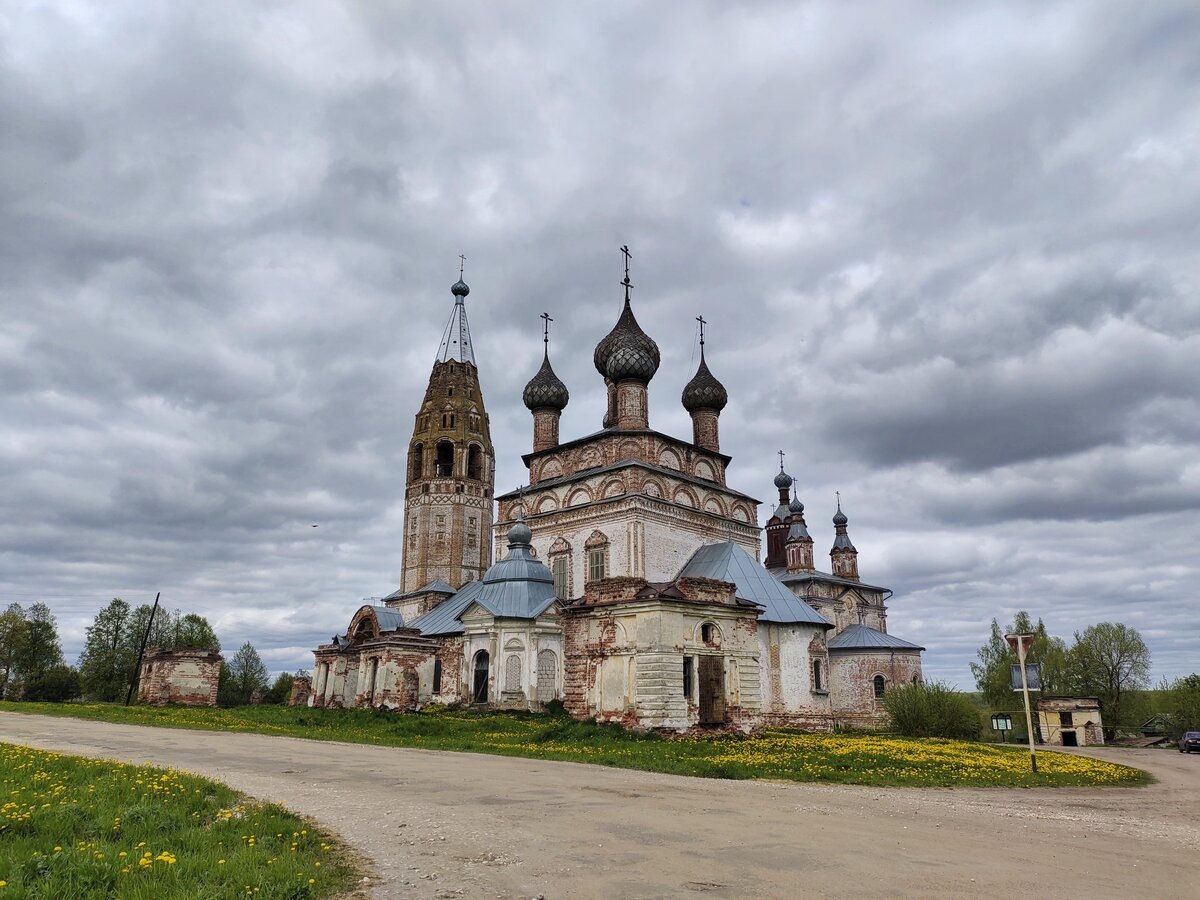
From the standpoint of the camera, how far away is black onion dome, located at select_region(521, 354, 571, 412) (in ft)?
130

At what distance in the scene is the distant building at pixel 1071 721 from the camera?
36906 millimetres

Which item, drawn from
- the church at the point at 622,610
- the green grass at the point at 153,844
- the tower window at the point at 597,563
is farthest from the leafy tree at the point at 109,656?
the green grass at the point at 153,844

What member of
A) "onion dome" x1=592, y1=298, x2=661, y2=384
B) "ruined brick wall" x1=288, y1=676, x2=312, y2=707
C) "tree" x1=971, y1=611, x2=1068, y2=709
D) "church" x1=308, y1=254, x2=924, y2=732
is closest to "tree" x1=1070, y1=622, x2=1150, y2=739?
"tree" x1=971, y1=611, x2=1068, y2=709

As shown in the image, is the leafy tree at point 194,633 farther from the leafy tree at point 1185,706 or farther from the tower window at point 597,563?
the leafy tree at point 1185,706

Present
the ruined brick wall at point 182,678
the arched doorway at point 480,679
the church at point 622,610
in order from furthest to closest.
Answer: the ruined brick wall at point 182,678, the arched doorway at point 480,679, the church at point 622,610

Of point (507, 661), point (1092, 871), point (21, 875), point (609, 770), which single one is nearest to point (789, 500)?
point (507, 661)

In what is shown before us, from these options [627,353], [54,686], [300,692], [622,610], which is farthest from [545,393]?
[54,686]

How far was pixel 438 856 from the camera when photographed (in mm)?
7312

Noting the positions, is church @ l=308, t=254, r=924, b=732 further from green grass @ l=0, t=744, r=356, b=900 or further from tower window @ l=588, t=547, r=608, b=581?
green grass @ l=0, t=744, r=356, b=900

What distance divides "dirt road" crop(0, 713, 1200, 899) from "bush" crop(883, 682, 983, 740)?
12.5 m

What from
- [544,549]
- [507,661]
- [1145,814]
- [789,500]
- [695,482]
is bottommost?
[1145,814]

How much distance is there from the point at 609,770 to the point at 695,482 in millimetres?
21107

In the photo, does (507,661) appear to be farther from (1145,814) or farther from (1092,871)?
(1092,871)

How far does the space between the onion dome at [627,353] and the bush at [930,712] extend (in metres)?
16.7
